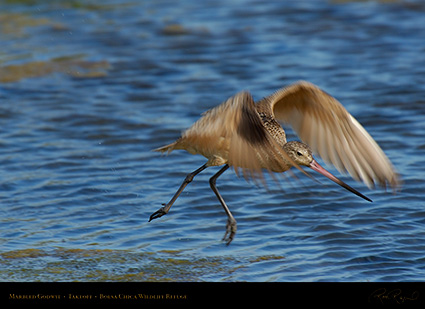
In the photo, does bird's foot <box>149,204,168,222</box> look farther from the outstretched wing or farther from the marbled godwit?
the outstretched wing

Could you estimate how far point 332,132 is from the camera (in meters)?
5.92

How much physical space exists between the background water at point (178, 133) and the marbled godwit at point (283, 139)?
1.32ft

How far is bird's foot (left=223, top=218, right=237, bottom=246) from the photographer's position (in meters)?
5.74

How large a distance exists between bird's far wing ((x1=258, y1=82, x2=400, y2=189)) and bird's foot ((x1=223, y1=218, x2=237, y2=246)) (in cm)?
80

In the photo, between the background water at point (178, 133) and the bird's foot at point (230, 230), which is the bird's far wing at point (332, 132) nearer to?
the background water at point (178, 133)

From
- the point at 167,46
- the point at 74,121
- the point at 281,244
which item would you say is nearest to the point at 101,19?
the point at 167,46

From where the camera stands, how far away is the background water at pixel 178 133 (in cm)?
547

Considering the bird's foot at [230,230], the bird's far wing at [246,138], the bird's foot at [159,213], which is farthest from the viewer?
the bird's foot at [159,213]

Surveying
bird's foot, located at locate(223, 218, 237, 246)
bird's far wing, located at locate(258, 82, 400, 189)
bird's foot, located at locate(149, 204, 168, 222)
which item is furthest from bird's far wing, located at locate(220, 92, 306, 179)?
bird's foot, located at locate(149, 204, 168, 222)

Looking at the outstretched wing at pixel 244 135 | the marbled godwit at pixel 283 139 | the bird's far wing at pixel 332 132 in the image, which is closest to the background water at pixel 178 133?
the marbled godwit at pixel 283 139

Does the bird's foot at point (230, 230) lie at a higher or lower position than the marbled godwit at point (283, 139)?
lower

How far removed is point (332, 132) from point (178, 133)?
239 cm

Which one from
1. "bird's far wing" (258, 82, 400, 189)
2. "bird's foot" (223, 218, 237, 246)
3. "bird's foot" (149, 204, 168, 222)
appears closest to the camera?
"bird's far wing" (258, 82, 400, 189)

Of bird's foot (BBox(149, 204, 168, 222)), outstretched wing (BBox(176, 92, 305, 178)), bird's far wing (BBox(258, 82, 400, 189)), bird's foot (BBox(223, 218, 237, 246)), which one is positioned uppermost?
outstretched wing (BBox(176, 92, 305, 178))
